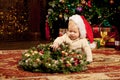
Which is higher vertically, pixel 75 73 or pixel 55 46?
pixel 55 46

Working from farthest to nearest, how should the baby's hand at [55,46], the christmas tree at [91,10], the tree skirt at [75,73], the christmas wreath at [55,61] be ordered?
1. the christmas tree at [91,10]
2. the baby's hand at [55,46]
3. the christmas wreath at [55,61]
4. the tree skirt at [75,73]

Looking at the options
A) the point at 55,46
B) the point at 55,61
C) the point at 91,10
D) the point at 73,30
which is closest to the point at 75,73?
the point at 55,61

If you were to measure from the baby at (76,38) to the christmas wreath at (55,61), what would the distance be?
8 centimetres

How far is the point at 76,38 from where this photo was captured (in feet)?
11.6

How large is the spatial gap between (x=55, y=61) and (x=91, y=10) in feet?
7.95

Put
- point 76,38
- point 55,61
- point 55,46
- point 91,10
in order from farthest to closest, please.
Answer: point 91,10 < point 76,38 < point 55,46 < point 55,61

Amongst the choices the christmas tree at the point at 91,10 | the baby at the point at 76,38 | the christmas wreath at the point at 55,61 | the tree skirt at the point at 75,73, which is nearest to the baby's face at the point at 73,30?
the baby at the point at 76,38

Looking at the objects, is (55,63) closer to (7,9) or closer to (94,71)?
(94,71)

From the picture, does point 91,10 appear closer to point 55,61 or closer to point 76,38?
point 76,38

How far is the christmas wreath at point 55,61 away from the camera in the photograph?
3.22 m

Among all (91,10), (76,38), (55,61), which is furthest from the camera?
(91,10)

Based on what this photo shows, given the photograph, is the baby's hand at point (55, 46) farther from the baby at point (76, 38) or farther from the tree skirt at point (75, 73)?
the tree skirt at point (75, 73)

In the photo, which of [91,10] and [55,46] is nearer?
[55,46]

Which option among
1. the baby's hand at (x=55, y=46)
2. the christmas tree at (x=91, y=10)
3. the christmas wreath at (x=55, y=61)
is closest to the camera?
the christmas wreath at (x=55, y=61)
